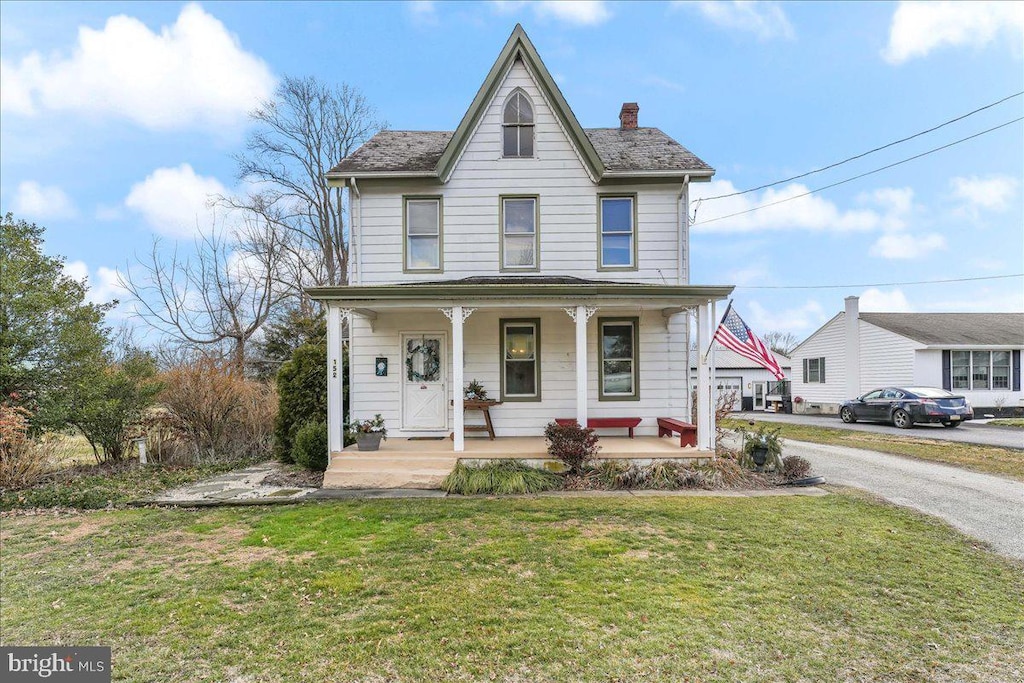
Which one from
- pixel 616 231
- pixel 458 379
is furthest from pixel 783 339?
pixel 458 379

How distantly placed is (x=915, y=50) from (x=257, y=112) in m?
26.0

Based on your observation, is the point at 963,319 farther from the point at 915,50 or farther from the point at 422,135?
the point at 422,135

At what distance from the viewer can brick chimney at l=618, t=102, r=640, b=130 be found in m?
13.4

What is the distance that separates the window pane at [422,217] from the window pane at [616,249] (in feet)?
13.1

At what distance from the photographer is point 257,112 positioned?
76.3 feet

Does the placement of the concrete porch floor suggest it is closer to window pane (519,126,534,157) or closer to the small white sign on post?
the small white sign on post

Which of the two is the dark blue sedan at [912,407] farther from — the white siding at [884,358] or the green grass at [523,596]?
the green grass at [523,596]

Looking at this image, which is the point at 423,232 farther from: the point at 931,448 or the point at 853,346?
the point at 853,346

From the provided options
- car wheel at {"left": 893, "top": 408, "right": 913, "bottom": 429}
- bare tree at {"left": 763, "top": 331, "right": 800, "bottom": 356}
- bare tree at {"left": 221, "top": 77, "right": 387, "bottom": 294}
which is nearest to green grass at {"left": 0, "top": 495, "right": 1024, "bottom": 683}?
car wheel at {"left": 893, "top": 408, "right": 913, "bottom": 429}

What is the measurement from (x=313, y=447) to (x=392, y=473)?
2.38m

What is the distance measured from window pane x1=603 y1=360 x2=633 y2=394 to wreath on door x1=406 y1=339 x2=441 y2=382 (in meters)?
3.85

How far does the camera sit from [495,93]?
11.1m

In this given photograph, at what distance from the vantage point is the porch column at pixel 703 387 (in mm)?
9125

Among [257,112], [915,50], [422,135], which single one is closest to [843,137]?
[915,50]
